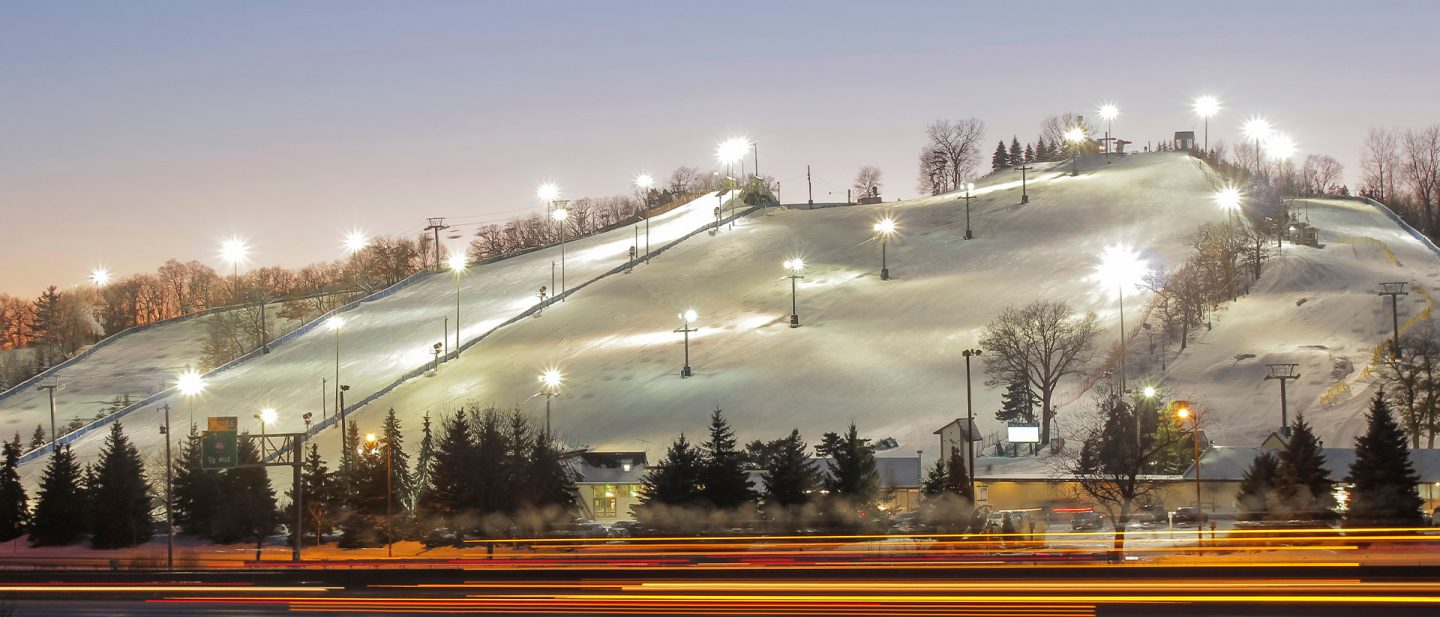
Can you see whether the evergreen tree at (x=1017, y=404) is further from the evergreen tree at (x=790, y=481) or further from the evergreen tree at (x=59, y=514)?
the evergreen tree at (x=59, y=514)

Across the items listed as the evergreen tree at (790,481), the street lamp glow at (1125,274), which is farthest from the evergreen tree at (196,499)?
the street lamp glow at (1125,274)

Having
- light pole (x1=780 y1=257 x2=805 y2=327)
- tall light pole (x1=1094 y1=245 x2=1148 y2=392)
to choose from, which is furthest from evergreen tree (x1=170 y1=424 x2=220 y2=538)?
tall light pole (x1=1094 y1=245 x2=1148 y2=392)

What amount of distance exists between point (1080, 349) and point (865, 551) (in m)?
47.3

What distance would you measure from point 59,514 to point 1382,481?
51.2 m

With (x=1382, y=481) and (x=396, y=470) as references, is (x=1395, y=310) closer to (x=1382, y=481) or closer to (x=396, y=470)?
(x=1382, y=481)

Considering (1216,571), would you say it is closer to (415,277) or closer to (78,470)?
(78,470)

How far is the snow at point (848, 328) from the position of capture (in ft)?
244

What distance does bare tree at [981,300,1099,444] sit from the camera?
74438 mm

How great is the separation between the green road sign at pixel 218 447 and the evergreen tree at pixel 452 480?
9351 millimetres

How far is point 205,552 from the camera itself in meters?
56.4

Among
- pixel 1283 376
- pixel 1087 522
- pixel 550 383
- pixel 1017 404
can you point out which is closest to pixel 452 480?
pixel 1087 522

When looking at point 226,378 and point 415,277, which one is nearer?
point 226,378

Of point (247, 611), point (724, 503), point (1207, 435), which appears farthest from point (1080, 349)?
point (247, 611)

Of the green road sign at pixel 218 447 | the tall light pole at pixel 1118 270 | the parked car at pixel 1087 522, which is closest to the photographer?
the parked car at pixel 1087 522
